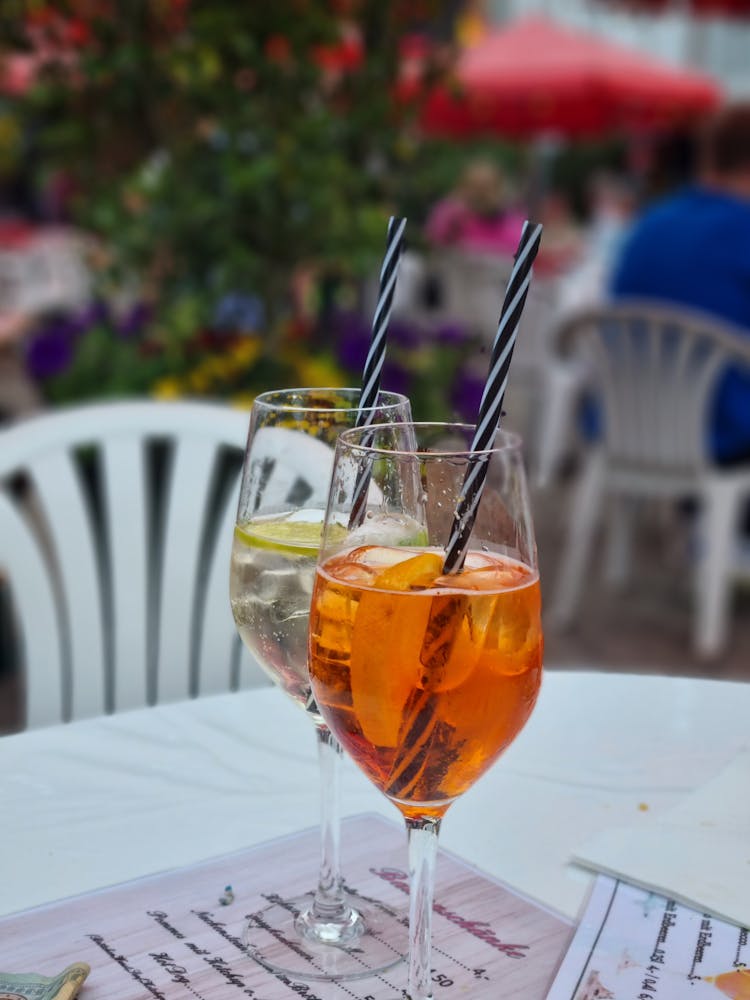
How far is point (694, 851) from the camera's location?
0.85 meters

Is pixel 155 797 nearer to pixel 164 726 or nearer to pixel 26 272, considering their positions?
pixel 164 726

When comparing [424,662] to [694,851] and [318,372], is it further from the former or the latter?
[318,372]

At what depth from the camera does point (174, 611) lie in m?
1.63

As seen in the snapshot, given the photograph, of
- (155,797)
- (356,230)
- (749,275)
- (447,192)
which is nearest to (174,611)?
(155,797)

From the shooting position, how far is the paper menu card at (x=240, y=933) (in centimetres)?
70

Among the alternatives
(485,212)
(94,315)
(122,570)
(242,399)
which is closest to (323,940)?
(122,570)

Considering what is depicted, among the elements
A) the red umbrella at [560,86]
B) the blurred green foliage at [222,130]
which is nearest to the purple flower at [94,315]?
the blurred green foliage at [222,130]

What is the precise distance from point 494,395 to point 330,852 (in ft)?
1.10

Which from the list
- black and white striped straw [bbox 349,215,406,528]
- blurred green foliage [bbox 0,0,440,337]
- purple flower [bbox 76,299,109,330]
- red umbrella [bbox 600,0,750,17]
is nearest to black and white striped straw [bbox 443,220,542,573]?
black and white striped straw [bbox 349,215,406,528]

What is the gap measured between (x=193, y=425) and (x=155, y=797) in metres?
0.83

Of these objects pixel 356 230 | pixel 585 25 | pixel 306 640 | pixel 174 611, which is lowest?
pixel 174 611

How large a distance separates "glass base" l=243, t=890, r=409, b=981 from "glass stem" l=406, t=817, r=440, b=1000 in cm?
8

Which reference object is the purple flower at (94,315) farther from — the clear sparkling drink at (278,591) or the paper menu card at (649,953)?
the paper menu card at (649,953)

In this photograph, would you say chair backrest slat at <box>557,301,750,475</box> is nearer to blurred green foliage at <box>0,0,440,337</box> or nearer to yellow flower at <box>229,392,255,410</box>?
blurred green foliage at <box>0,0,440,337</box>
